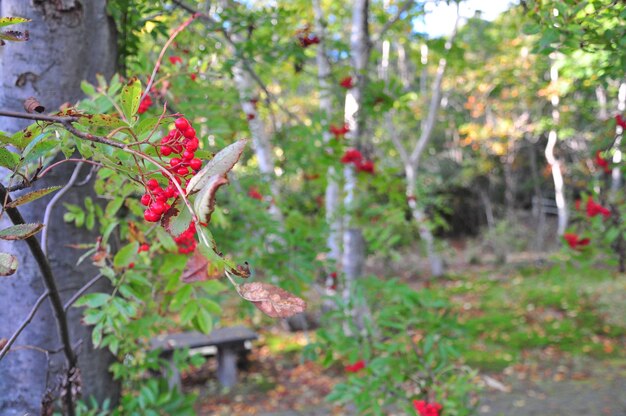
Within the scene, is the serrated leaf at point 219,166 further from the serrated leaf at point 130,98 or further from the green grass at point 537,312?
the green grass at point 537,312

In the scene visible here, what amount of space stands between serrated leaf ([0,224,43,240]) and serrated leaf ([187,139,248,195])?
25 centimetres

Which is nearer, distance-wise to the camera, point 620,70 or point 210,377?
point 620,70

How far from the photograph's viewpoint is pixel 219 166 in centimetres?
59

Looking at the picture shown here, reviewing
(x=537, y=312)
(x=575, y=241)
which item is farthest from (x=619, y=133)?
(x=537, y=312)

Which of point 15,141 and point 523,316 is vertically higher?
point 15,141

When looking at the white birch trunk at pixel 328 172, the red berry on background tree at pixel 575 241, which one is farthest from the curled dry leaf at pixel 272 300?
the red berry on background tree at pixel 575 241

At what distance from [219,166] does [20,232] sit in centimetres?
32

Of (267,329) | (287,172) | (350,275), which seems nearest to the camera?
(287,172)

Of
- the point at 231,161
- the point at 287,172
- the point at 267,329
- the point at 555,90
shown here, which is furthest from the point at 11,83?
the point at 555,90

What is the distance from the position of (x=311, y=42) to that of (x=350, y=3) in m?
6.08

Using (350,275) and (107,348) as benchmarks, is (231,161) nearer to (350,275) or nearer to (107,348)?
(107,348)

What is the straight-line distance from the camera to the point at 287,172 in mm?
3402

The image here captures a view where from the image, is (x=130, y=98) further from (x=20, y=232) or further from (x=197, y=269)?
(x=197, y=269)

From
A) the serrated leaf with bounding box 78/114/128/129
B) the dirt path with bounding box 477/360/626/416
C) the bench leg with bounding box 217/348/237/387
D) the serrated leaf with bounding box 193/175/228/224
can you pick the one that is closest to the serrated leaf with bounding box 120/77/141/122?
the serrated leaf with bounding box 78/114/128/129
